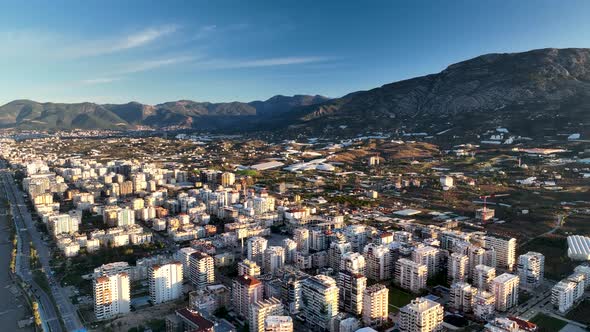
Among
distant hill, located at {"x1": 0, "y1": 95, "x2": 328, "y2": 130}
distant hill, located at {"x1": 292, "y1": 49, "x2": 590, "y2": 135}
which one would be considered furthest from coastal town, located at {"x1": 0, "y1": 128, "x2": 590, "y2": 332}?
distant hill, located at {"x1": 0, "y1": 95, "x2": 328, "y2": 130}

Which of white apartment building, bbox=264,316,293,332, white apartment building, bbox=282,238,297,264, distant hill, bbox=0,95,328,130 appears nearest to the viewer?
white apartment building, bbox=264,316,293,332

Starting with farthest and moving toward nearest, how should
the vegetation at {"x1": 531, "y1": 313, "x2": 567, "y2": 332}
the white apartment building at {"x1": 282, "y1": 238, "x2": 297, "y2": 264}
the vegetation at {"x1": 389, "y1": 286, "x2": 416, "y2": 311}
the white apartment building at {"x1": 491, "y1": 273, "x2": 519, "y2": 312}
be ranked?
the white apartment building at {"x1": 282, "y1": 238, "x2": 297, "y2": 264}, the vegetation at {"x1": 389, "y1": 286, "x2": 416, "y2": 311}, the white apartment building at {"x1": 491, "y1": 273, "x2": 519, "y2": 312}, the vegetation at {"x1": 531, "y1": 313, "x2": 567, "y2": 332}

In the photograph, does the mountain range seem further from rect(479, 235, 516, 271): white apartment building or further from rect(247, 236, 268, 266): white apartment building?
→ rect(247, 236, 268, 266): white apartment building

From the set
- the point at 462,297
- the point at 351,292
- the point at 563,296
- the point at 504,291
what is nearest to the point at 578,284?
the point at 563,296

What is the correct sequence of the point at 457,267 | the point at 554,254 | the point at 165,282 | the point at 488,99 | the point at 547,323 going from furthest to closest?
the point at 488,99 → the point at 554,254 → the point at 457,267 → the point at 165,282 → the point at 547,323

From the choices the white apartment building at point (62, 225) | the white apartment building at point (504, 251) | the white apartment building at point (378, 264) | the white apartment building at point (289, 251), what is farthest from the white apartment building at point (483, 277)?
the white apartment building at point (62, 225)

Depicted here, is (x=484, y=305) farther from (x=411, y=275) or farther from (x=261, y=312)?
(x=261, y=312)
